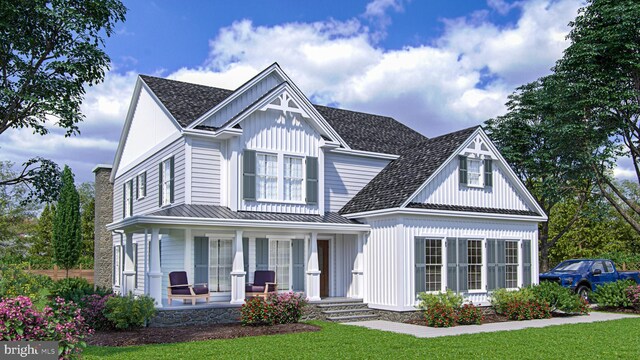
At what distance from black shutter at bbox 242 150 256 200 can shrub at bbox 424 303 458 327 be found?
6380mm

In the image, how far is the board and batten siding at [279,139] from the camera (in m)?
18.9

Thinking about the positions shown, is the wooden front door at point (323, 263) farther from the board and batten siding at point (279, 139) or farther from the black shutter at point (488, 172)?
the black shutter at point (488, 172)

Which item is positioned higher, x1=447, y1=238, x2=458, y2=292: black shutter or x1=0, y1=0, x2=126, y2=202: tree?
x1=0, y1=0, x2=126, y2=202: tree

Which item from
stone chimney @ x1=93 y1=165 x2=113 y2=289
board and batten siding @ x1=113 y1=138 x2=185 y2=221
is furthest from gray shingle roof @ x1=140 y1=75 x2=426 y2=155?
stone chimney @ x1=93 y1=165 x2=113 y2=289

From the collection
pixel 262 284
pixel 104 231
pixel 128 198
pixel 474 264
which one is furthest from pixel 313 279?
pixel 104 231

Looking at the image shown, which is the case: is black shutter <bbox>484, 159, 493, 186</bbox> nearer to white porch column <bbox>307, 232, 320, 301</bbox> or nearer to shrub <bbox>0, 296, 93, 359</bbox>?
white porch column <bbox>307, 232, 320, 301</bbox>

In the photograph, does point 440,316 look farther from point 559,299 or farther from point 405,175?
point 405,175

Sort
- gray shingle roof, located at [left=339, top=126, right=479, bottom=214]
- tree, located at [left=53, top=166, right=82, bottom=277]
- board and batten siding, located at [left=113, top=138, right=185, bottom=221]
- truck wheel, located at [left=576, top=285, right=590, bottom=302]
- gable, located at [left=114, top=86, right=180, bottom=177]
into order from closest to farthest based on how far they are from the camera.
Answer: board and batten siding, located at [left=113, top=138, right=185, bottom=221]
gray shingle roof, located at [left=339, top=126, right=479, bottom=214]
gable, located at [left=114, top=86, right=180, bottom=177]
truck wheel, located at [left=576, top=285, right=590, bottom=302]
tree, located at [left=53, top=166, right=82, bottom=277]

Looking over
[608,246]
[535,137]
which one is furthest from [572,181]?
[608,246]

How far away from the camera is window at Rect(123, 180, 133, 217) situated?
81.4 ft

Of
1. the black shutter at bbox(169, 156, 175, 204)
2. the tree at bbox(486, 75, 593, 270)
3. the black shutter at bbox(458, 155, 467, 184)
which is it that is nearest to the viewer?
the black shutter at bbox(169, 156, 175, 204)

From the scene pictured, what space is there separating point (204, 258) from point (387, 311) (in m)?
5.82

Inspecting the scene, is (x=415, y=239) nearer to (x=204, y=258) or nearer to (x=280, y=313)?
(x=280, y=313)

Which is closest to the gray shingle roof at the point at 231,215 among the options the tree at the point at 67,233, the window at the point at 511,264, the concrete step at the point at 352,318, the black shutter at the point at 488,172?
the concrete step at the point at 352,318
